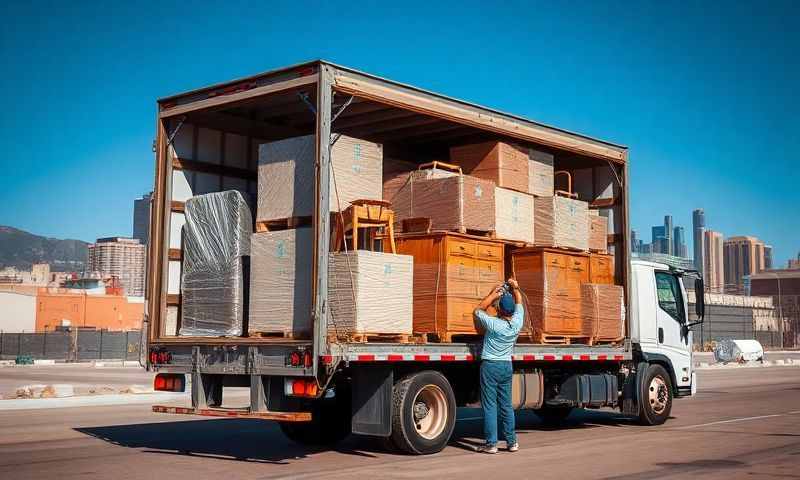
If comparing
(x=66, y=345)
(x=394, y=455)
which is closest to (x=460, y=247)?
(x=394, y=455)

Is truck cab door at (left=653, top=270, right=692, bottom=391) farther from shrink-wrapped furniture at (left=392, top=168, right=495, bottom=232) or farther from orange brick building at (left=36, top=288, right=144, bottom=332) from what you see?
orange brick building at (left=36, top=288, right=144, bottom=332)

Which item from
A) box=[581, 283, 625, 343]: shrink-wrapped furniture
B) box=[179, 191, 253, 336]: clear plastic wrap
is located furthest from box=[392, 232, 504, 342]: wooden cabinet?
box=[581, 283, 625, 343]: shrink-wrapped furniture

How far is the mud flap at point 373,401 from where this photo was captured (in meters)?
9.70

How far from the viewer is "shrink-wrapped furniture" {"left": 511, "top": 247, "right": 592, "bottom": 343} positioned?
12.1 meters

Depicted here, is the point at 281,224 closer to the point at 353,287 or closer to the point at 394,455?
the point at 353,287

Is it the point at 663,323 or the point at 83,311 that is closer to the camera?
the point at 663,323

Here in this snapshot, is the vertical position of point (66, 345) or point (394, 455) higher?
point (66, 345)

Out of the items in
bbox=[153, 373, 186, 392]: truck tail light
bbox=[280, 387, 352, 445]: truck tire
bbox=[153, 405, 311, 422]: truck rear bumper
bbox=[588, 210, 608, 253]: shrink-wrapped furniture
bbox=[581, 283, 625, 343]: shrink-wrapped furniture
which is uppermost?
bbox=[588, 210, 608, 253]: shrink-wrapped furniture

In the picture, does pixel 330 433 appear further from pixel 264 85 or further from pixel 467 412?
pixel 467 412

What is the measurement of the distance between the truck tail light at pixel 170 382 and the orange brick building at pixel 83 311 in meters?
83.4

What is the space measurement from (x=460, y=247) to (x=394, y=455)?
8.58 ft

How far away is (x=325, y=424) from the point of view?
11594mm

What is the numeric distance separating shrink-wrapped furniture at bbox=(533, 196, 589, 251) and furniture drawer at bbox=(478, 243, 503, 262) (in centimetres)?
125

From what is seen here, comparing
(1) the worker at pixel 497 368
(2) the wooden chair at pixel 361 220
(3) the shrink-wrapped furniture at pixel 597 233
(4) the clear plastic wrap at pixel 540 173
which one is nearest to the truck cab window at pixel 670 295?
(3) the shrink-wrapped furniture at pixel 597 233
